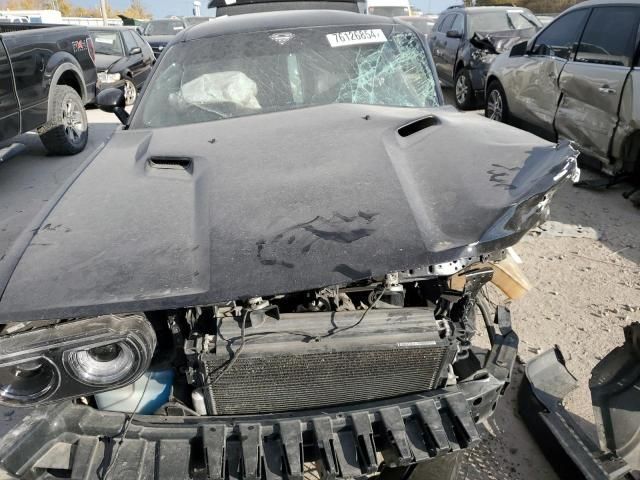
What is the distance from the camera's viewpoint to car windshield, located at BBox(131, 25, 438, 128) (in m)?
3.06

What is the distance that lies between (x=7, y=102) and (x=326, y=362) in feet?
17.1

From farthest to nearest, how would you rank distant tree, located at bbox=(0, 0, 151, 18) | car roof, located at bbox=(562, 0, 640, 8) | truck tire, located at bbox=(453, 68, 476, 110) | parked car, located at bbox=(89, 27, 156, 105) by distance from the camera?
1. distant tree, located at bbox=(0, 0, 151, 18)
2. parked car, located at bbox=(89, 27, 156, 105)
3. truck tire, located at bbox=(453, 68, 476, 110)
4. car roof, located at bbox=(562, 0, 640, 8)

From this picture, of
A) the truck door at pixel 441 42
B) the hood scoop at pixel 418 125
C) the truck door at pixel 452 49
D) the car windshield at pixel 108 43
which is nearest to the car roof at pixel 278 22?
the hood scoop at pixel 418 125

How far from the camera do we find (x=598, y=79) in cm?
501

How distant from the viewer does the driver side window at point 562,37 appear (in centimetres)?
561

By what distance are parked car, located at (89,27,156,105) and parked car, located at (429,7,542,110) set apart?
19.4ft

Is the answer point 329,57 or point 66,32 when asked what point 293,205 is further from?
point 66,32

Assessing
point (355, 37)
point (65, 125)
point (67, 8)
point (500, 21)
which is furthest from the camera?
point (67, 8)

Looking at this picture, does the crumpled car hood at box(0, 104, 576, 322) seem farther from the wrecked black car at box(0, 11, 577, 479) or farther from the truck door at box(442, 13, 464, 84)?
the truck door at box(442, 13, 464, 84)

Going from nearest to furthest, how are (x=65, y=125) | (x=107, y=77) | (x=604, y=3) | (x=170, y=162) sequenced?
(x=170, y=162) → (x=604, y=3) → (x=65, y=125) → (x=107, y=77)

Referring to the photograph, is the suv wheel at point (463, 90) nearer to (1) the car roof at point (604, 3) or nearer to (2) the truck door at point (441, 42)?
(2) the truck door at point (441, 42)

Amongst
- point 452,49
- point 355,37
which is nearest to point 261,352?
point 355,37

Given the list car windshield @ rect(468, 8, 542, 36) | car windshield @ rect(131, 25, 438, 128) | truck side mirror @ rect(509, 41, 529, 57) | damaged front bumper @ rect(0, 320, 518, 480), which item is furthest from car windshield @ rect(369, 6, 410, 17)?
damaged front bumper @ rect(0, 320, 518, 480)

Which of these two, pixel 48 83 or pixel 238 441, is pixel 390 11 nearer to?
pixel 48 83
